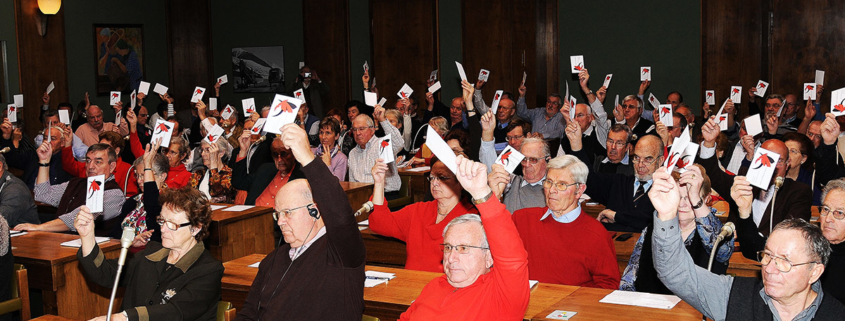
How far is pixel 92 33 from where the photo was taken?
42.5 ft

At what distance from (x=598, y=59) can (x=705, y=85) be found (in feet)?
5.21

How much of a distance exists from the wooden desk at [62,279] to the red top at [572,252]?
2681 mm

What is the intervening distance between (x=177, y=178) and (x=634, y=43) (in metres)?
7.34

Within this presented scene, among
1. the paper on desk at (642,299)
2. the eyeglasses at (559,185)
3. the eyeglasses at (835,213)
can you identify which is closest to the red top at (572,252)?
the eyeglasses at (559,185)

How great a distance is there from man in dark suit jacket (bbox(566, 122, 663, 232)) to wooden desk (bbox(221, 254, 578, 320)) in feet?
4.87

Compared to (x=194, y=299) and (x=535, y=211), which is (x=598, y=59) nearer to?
(x=535, y=211)

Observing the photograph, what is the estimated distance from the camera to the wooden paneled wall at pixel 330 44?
13.3 meters

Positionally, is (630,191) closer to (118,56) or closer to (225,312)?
(225,312)

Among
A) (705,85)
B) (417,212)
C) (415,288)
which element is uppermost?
(705,85)

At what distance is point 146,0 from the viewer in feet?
45.2

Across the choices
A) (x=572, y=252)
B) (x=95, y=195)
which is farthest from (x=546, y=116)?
(x=95, y=195)

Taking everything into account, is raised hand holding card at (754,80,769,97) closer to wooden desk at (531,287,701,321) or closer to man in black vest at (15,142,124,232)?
wooden desk at (531,287,701,321)

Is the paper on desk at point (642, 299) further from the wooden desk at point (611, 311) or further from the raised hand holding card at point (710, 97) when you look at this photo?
the raised hand holding card at point (710, 97)

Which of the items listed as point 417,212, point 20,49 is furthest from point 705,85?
point 20,49
